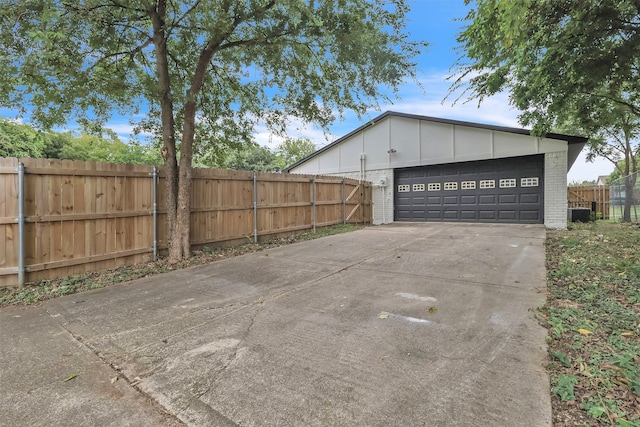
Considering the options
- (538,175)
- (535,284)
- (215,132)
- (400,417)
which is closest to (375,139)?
(538,175)

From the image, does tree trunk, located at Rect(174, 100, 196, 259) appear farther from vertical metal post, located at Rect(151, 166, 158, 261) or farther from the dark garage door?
the dark garage door

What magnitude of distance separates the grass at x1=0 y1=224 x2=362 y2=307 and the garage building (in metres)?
5.77

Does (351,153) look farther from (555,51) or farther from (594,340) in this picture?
(594,340)

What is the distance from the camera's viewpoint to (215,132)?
26.9 feet

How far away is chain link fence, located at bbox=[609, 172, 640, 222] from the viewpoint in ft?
40.5

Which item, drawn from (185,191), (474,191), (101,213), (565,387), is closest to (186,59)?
(185,191)

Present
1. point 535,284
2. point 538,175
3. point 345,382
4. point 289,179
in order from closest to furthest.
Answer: point 345,382
point 535,284
point 289,179
point 538,175

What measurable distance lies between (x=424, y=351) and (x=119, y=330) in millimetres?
2877

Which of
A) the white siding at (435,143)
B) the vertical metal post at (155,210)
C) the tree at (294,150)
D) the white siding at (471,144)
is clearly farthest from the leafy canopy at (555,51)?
the tree at (294,150)

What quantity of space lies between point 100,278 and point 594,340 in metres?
6.27

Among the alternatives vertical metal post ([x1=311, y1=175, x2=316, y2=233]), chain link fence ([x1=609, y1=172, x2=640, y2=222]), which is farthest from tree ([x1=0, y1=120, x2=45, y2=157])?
chain link fence ([x1=609, y1=172, x2=640, y2=222])

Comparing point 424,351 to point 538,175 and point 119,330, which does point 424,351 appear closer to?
point 119,330

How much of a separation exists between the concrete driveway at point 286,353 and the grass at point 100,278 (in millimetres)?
316

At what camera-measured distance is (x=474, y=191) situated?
469 inches
